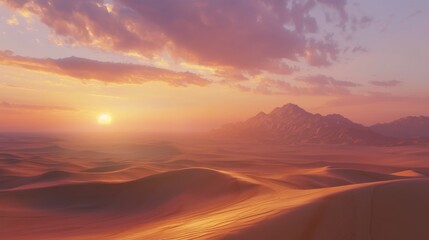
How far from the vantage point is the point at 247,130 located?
15162cm

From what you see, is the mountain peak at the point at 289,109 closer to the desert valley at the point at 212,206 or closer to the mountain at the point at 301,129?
the mountain at the point at 301,129

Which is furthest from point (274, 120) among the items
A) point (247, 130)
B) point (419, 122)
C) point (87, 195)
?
point (87, 195)

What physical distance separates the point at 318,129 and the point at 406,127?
5176cm

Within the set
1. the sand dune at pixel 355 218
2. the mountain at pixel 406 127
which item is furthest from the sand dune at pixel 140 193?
the mountain at pixel 406 127

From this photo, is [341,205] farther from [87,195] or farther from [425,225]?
[87,195]

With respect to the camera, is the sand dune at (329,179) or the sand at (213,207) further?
the sand dune at (329,179)

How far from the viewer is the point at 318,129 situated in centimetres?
11550

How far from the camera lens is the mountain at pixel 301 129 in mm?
100250

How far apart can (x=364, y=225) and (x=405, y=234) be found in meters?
0.59

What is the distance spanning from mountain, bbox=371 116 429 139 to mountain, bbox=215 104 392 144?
1685cm

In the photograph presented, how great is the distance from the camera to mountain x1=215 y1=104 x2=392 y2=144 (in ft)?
329

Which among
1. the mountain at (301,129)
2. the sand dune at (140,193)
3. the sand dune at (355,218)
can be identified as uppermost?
the mountain at (301,129)

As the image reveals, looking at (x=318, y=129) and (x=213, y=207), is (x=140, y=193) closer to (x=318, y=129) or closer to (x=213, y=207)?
(x=213, y=207)

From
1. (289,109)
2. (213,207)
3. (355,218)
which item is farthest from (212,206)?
(289,109)
